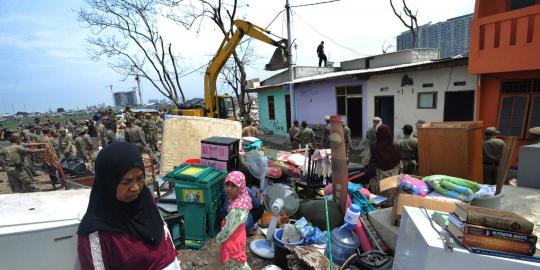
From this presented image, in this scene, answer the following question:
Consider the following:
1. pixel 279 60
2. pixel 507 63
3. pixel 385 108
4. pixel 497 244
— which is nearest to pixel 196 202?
pixel 497 244

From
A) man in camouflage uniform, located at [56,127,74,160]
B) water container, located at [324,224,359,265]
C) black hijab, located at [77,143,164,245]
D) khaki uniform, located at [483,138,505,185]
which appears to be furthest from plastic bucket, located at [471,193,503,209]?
man in camouflage uniform, located at [56,127,74,160]

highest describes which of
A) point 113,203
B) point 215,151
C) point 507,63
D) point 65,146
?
point 507,63

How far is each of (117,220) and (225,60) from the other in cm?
1017

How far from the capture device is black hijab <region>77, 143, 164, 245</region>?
162 centimetres

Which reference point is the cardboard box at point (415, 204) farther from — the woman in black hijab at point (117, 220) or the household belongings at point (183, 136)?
the household belongings at point (183, 136)

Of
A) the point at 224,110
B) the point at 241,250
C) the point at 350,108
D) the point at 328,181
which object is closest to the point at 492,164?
the point at 328,181

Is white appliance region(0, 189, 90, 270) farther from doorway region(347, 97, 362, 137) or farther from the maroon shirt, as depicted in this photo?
doorway region(347, 97, 362, 137)

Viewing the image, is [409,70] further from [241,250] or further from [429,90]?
[241,250]

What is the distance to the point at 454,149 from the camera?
16.1ft

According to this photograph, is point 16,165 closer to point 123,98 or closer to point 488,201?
point 488,201

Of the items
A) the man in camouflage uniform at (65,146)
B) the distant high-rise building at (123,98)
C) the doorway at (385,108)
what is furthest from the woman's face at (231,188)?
the distant high-rise building at (123,98)

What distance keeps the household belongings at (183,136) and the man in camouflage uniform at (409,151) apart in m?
4.02

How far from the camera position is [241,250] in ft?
10.4

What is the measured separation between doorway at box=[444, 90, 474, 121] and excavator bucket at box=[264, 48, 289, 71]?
6500 mm
